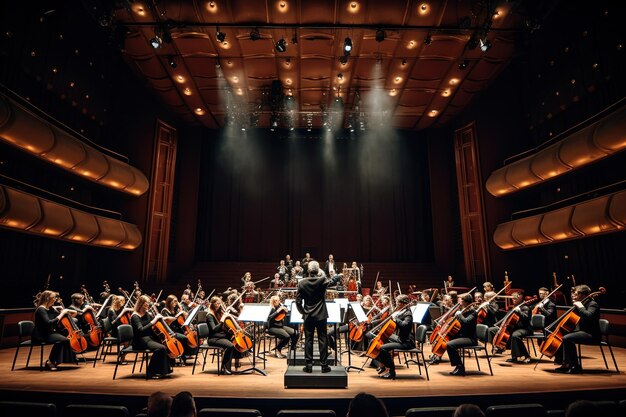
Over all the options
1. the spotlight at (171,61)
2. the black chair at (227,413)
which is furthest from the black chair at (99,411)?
the spotlight at (171,61)

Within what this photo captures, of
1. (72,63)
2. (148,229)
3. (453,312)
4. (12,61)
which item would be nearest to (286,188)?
(148,229)

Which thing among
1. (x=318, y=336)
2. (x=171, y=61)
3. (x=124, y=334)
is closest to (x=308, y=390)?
(x=318, y=336)

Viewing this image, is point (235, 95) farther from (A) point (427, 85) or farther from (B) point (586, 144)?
(B) point (586, 144)

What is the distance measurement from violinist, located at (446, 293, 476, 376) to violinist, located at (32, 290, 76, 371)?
591 centimetres

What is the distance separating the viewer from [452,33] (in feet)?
32.4

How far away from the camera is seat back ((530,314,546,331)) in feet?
21.1

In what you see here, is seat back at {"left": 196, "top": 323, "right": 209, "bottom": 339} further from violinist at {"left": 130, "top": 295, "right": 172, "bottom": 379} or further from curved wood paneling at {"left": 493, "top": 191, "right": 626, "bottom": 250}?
curved wood paneling at {"left": 493, "top": 191, "right": 626, "bottom": 250}

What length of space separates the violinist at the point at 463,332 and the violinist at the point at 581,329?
128 centimetres

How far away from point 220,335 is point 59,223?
20.5 feet

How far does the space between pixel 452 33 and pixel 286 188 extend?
9066 mm

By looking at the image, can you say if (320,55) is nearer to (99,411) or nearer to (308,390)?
(308,390)

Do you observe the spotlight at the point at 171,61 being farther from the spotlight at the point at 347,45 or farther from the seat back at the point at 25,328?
the seat back at the point at 25,328

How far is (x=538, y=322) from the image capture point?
21.2ft

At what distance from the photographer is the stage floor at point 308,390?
4090mm
